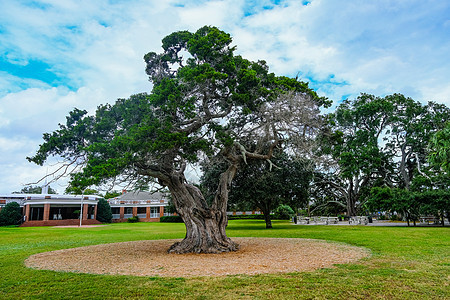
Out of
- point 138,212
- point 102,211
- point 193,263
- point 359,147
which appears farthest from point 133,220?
point 193,263

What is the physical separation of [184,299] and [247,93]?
8.01 m

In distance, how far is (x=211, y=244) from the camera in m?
12.2

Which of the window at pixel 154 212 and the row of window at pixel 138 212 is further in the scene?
the window at pixel 154 212

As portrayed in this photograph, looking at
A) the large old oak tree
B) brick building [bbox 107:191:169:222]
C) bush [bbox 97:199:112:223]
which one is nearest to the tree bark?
the large old oak tree

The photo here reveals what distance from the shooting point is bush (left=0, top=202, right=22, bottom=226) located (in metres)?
37.1

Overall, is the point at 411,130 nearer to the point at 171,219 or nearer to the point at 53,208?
the point at 171,219

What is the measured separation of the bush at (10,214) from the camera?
37.1m

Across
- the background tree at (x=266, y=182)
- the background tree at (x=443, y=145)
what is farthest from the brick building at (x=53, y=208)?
the background tree at (x=443, y=145)

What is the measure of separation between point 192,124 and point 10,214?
120 ft

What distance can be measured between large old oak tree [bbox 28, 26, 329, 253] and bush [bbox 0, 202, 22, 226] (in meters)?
32.6

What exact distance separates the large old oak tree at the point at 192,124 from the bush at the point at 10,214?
1282 inches

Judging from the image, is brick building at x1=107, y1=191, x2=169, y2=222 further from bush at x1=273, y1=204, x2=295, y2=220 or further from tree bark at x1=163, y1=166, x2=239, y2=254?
tree bark at x1=163, y1=166, x2=239, y2=254

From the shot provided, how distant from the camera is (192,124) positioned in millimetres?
11977

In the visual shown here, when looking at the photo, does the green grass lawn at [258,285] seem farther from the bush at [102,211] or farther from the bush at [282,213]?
the bush at [282,213]
